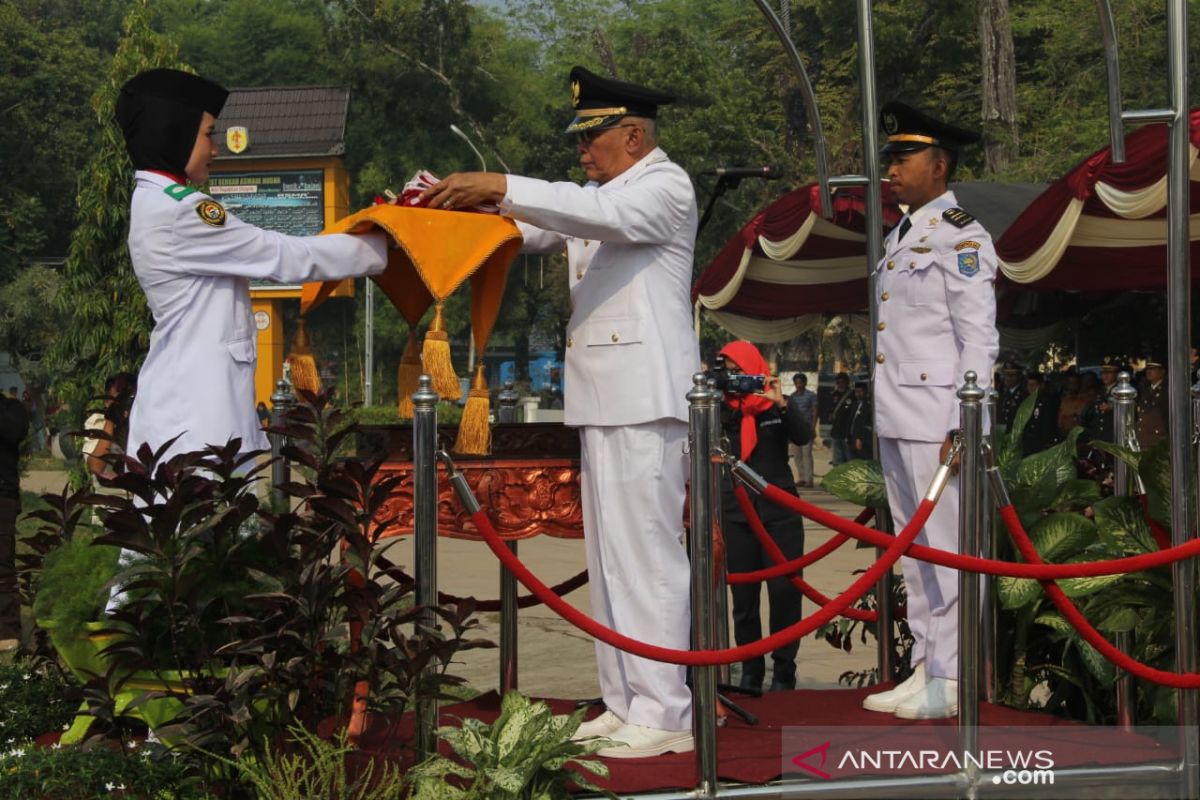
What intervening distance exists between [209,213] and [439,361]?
0.86 meters

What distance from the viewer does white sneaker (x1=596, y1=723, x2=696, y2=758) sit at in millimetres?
4812

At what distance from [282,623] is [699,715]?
1141mm

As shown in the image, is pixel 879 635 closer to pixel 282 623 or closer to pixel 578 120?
pixel 578 120

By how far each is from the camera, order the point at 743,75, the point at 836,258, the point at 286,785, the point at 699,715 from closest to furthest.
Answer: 1. the point at 286,785
2. the point at 699,715
3. the point at 836,258
4. the point at 743,75

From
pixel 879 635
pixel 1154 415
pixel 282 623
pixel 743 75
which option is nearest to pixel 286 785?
pixel 282 623

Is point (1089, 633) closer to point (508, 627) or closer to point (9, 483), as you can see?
point (508, 627)

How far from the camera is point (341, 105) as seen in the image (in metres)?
37.7

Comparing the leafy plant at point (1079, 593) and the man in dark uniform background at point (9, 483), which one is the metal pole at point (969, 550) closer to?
the leafy plant at point (1079, 593)

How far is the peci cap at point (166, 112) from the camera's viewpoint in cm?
501

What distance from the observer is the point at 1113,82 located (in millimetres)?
5410

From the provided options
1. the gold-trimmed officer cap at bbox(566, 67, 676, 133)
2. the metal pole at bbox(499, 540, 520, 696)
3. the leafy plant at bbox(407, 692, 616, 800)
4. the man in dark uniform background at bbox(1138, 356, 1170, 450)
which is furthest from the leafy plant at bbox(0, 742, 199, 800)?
the man in dark uniform background at bbox(1138, 356, 1170, 450)

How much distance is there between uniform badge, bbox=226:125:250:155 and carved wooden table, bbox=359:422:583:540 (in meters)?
32.2

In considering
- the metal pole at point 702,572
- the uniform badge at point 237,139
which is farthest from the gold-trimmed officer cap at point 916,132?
the uniform badge at point 237,139

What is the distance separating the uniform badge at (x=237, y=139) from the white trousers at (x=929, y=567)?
3239 cm
